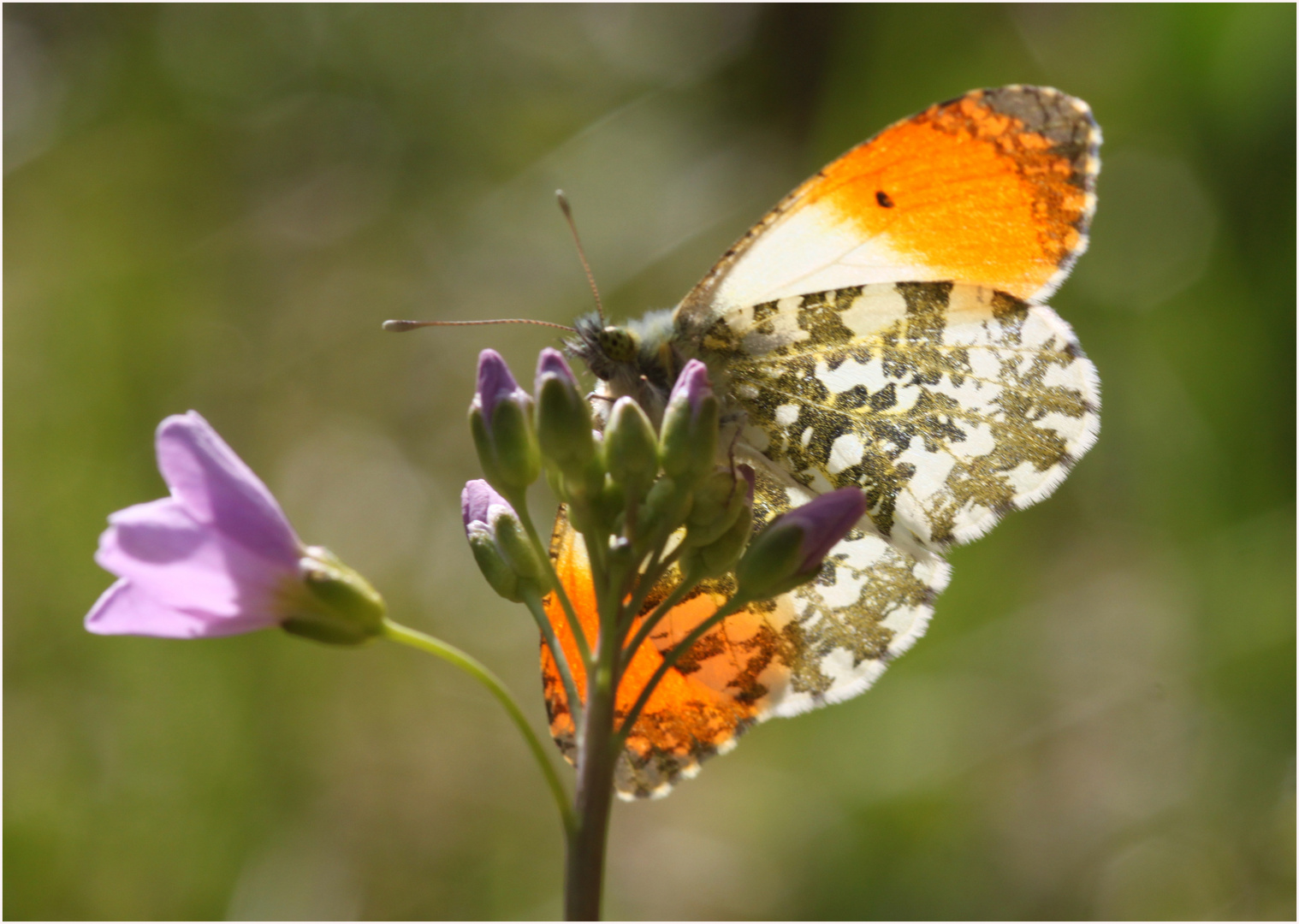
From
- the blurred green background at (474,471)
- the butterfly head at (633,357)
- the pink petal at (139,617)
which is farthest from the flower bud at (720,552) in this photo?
the blurred green background at (474,471)

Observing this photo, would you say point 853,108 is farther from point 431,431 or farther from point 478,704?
point 478,704

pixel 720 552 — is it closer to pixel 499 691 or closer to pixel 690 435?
pixel 690 435

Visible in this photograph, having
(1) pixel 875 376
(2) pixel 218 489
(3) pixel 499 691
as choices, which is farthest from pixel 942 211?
(2) pixel 218 489

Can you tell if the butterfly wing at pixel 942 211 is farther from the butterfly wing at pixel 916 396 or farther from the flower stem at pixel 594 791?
the flower stem at pixel 594 791

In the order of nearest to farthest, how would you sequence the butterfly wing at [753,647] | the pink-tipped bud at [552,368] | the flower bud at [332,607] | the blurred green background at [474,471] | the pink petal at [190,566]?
the pink petal at [190,566]
the flower bud at [332,607]
the pink-tipped bud at [552,368]
the butterfly wing at [753,647]
the blurred green background at [474,471]

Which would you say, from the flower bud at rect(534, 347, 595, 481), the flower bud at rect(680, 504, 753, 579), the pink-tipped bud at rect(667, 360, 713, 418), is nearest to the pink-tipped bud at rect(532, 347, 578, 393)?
the flower bud at rect(534, 347, 595, 481)
